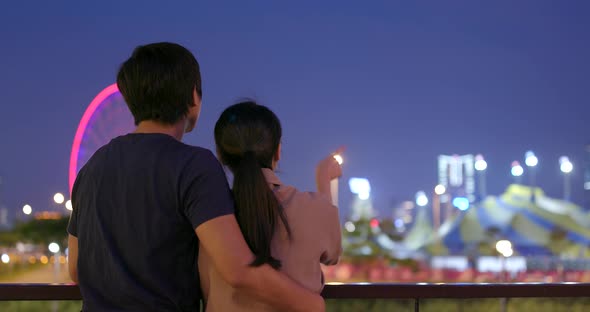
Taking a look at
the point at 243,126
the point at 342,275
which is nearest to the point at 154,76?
the point at 243,126

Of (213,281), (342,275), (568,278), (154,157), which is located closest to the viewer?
(154,157)

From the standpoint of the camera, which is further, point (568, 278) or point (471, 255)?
point (471, 255)

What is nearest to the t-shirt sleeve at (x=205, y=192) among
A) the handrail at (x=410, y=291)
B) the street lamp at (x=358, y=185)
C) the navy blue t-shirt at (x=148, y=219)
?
the navy blue t-shirt at (x=148, y=219)

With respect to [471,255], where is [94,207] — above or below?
above

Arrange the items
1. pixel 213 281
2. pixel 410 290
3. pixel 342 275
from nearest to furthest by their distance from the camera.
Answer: pixel 213 281 → pixel 410 290 → pixel 342 275

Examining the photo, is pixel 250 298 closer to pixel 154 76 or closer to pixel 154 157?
pixel 154 157

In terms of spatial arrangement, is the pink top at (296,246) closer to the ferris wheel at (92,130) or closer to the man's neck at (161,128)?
the man's neck at (161,128)

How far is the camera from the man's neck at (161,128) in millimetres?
1873

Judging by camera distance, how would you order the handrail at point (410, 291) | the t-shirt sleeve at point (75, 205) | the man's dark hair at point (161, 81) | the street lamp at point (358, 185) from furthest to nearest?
the street lamp at point (358, 185) → the handrail at point (410, 291) → the t-shirt sleeve at point (75, 205) → the man's dark hair at point (161, 81)

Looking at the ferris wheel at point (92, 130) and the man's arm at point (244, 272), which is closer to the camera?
the man's arm at point (244, 272)

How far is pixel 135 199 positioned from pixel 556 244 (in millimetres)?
46420

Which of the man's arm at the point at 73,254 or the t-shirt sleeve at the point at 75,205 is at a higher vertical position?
the t-shirt sleeve at the point at 75,205

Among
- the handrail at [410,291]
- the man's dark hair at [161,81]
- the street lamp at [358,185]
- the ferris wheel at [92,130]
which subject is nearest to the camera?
the man's dark hair at [161,81]

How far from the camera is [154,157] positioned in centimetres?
180
